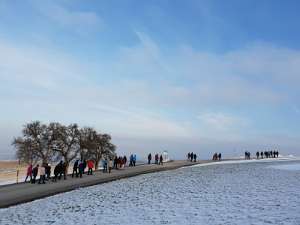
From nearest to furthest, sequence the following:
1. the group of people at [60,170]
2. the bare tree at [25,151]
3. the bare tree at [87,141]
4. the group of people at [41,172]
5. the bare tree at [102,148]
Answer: the group of people at [41,172] → the group of people at [60,170] → the bare tree at [25,151] → the bare tree at [87,141] → the bare tree at [102,148]

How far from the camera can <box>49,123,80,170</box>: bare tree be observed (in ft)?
231

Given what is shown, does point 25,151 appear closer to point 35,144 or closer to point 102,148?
point 35,144

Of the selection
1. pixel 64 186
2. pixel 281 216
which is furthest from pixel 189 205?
pixel 64 186

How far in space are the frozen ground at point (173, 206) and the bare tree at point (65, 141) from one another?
4187cm

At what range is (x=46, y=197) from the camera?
87.2ft

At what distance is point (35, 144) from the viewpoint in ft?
228

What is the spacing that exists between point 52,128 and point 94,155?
8798 mm

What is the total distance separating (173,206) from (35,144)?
2057 inches

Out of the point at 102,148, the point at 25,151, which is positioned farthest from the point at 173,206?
the point at 102,148

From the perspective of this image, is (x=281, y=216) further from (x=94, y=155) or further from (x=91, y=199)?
(x=94, y=155)

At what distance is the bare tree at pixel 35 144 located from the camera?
68.6m

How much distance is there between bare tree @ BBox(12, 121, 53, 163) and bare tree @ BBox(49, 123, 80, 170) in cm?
99

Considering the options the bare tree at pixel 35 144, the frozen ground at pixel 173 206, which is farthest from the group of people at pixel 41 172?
the bare tree at pixel 35 144

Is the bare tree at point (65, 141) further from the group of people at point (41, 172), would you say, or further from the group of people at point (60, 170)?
the group of people at point (41, 172)
